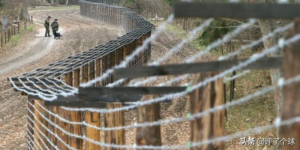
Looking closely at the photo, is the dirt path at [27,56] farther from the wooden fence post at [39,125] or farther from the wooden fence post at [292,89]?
the wooden fence post at [292,89]

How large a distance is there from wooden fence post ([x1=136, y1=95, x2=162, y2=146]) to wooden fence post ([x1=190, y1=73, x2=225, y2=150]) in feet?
1.51

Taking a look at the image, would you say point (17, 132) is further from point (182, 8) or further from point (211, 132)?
point (182, 8)

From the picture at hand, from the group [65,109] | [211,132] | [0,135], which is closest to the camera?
[211,132]

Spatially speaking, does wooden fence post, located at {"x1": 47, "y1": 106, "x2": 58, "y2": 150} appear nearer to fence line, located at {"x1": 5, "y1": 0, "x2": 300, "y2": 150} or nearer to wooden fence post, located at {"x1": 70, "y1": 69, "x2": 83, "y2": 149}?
fence line, located at {"x1": 5, "y1": 0, "x2": 300, "y2": 150}

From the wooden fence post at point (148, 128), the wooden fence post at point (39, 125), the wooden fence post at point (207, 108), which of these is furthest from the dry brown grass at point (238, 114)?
the wooden fence post at point (207, 108)

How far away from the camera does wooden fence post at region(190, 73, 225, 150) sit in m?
2.74

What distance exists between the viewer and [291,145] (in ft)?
7.54

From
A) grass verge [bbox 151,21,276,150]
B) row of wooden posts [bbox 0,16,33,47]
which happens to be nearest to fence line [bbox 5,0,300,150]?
grass verge [bbox 151,21,276,150]

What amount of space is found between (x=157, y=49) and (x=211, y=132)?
21.8 metres

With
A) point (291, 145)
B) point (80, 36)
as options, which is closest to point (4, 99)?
point (291, 145)

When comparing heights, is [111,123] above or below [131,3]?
below

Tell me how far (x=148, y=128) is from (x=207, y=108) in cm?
63

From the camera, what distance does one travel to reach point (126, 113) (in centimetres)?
1255

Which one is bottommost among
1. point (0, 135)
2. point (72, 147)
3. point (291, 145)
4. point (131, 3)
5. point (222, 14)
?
point (0, 135)
